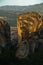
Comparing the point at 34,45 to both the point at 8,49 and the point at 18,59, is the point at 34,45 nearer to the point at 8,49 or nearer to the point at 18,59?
the point at 8,49

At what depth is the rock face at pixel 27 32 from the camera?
40.3m

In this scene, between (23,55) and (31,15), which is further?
(31,15)

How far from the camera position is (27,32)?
5206 cm

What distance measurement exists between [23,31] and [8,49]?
7.59 meters

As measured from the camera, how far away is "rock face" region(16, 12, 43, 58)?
40.3 metres

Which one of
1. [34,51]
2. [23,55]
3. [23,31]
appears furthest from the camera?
[23,31]

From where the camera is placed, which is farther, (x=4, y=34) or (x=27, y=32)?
(x=27, y=32)

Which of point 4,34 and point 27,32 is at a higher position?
point 4,34

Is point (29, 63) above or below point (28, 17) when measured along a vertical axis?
above

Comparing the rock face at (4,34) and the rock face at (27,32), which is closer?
the rock face at (27,32)

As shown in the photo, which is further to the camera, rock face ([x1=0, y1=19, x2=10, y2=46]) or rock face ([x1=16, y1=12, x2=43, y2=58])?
rock face ([x1=0, y1=19, x2=10, y2=46])

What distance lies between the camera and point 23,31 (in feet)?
172

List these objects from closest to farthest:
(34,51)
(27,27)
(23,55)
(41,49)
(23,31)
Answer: (23,55) → (34,51) → (41,49) → (23,31) → (27,27)

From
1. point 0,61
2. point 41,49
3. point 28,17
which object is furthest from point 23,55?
point 28,17
